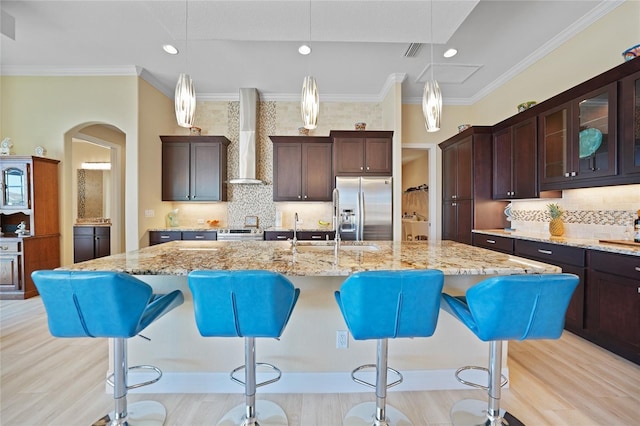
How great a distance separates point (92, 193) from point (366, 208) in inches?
243

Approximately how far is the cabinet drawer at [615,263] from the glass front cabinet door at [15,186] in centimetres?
637

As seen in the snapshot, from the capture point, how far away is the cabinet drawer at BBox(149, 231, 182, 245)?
4.48 meters

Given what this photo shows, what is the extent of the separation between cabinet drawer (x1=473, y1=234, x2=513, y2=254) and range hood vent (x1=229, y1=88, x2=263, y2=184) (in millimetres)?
3440

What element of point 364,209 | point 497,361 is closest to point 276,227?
point 364,209

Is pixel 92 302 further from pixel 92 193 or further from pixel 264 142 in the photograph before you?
pixel 92 193

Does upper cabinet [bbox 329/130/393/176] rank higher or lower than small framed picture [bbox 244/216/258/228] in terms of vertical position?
higher

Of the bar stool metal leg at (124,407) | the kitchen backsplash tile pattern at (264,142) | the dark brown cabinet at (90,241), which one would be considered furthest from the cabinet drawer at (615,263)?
the dark brown cabinet at (90,241)

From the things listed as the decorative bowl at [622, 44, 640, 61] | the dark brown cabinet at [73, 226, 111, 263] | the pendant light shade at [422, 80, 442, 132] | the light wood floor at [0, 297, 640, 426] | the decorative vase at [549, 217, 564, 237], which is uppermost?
the decorative bowl at [622, 44, 640, 61]

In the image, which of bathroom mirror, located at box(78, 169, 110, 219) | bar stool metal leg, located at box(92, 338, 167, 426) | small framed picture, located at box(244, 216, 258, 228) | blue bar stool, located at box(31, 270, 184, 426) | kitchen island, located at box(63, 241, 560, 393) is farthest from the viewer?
bathroom mirror, located at box(78, 169, 110, 219)

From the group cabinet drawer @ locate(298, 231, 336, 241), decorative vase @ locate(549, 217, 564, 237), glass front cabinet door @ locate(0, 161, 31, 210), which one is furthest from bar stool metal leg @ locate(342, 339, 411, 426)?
glass front cabinet door @ locate(0, 161, 31, 210)

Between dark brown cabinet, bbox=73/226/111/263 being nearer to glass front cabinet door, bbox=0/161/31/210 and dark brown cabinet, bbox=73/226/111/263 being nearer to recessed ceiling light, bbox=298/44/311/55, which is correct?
glass front cabinet door, bbox=0/161/31/210

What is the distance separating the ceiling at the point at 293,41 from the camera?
2.58m

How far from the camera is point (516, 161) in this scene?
377cm

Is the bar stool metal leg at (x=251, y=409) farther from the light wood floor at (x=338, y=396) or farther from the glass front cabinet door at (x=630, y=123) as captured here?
the glass front cabinet door at (x=630, y=123)
